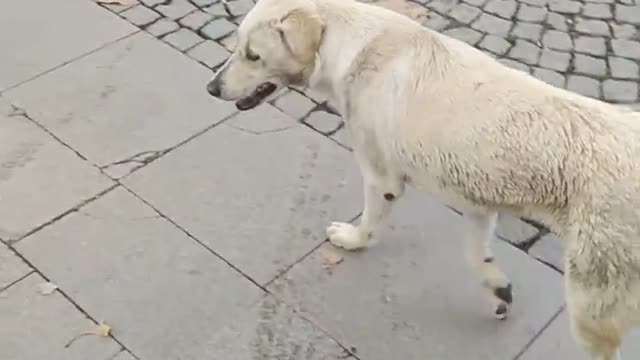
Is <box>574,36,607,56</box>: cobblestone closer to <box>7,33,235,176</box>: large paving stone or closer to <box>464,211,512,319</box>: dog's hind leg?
<box>464,211,512,319</box>: dog's hind leg

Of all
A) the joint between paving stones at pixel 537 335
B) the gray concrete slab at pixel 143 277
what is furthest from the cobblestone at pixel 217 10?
the joint between paving stones at pixel 537 335

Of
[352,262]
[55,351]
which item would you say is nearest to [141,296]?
[55,351]

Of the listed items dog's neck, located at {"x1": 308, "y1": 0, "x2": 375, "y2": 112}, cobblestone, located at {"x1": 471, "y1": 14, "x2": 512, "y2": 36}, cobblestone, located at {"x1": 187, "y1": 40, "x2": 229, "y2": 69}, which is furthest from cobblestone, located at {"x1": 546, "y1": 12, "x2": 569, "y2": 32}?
dog's neck, located at {"x1": 308, "y1": 0, "x2": 375, "y2": 112}

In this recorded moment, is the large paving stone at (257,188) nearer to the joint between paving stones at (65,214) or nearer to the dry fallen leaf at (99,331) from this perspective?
the joint between paving stones at (65,214)

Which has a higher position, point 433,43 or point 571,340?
point 433,43

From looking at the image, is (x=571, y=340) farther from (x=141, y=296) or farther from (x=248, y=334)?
(x=141, y=296)

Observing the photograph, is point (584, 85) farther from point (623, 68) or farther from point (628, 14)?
point (628, 14)

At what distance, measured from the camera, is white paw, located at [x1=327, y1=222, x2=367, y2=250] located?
14.7 ft

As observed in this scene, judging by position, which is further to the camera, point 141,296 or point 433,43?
point 141,296

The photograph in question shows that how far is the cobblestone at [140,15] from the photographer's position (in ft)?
19.7

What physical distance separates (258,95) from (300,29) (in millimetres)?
435

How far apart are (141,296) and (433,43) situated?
5.83 feet

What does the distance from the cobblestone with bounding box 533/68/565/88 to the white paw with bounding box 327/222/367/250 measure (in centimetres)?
167

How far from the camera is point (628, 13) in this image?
6.02 metres
